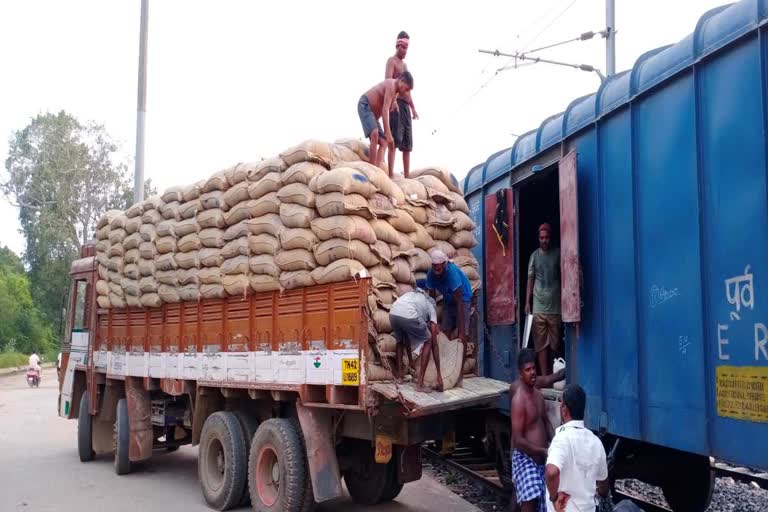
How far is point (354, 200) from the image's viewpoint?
585cm

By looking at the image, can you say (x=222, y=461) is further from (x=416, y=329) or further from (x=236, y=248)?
(x=416, y=329)

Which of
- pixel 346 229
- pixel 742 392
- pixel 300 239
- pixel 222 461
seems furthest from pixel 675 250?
pixel 222 461

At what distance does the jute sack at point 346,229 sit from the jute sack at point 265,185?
2.48 feet

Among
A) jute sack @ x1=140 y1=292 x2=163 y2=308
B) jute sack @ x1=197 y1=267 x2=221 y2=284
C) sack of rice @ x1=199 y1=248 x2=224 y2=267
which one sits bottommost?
jute sack @ x1=140 y1=292 x2=163 y2=308

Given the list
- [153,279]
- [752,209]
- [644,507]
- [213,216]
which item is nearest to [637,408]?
[752,209]

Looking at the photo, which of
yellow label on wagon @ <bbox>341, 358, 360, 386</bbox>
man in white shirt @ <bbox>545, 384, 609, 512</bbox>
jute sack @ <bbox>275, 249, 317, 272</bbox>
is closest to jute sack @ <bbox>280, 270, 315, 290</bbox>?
jute sack @ <bbox>275, 249, 317, 272</bbox>

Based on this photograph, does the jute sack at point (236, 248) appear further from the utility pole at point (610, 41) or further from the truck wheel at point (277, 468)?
the utility pole at point (610, 41)

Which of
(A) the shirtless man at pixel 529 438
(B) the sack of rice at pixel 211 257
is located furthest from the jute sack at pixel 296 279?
(A) the shirtless man at pixel 529 438

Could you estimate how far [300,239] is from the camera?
6.08 m

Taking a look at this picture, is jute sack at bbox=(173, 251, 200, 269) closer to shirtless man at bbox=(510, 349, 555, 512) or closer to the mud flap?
the mud flap

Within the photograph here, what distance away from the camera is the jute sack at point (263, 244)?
6430 mm

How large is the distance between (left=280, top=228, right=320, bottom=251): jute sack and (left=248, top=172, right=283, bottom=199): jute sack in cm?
51

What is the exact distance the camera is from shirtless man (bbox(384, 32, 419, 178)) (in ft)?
24.0

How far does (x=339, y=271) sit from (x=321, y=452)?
5.19 ft
